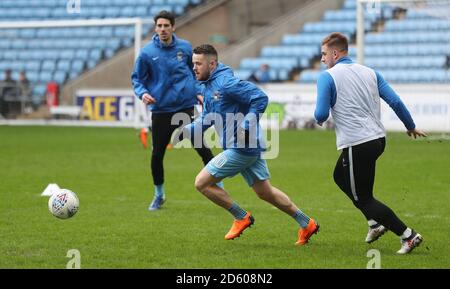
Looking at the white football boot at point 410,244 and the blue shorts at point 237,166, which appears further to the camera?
the blue shorts at point 237,166

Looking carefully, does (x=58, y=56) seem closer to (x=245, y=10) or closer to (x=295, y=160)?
(x=245, y=10)

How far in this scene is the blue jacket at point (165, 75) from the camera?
11125mm

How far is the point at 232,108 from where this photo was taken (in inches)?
333

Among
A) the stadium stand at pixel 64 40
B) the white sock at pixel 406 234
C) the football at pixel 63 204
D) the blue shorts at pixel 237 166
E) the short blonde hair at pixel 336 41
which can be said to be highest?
the short blonde hair at pixel 336 41

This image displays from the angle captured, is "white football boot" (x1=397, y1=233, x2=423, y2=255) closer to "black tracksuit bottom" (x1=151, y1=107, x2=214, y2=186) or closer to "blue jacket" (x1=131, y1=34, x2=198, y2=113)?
"black tracksuit bottom" (x1=151, y1=107, x2=214, y2=186)

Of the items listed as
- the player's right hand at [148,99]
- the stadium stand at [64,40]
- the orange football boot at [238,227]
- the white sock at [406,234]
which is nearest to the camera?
the white sock at [406,234]

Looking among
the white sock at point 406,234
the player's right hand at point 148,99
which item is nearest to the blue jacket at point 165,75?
the player's right hand at point 148,99

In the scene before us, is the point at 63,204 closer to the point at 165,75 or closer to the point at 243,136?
the point at 243,136

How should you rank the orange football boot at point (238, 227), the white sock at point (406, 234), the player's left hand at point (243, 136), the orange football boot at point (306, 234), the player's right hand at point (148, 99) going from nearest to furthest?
the white sock at point (406, 234)
the player's left hand at point (243, 136)
the orange football boot at point (306, 234)
the orange football boot at point (238, 227)
the player's right hand at point (148, 99)

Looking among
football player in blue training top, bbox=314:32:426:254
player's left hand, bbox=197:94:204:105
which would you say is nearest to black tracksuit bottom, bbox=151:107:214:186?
player's left hand, bbox=197:94:204:105

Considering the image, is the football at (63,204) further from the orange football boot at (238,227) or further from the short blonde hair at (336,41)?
the short blonde hair at (336,41)

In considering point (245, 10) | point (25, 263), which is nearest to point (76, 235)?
point (25, 263)

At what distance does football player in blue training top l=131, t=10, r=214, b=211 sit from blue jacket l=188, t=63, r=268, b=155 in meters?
2.47
